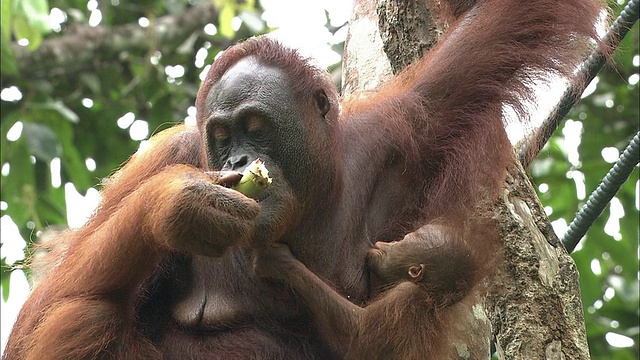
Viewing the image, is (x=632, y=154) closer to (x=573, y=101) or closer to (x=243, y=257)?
(x=573, y=101)

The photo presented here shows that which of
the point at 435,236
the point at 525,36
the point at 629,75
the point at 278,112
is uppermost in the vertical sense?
the point at 278,112

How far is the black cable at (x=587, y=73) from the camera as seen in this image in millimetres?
3619

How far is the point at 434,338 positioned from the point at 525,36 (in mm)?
1117

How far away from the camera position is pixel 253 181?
9.40 feet

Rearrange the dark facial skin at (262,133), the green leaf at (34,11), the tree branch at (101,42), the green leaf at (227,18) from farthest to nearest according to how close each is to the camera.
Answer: the tree branch at (101,42), the green leaf at (227,18), the green leaf at (34,11), the dark facial skin at (262,133)

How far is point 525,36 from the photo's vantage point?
11.5 feet

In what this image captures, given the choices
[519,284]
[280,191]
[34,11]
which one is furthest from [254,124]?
[34,11]

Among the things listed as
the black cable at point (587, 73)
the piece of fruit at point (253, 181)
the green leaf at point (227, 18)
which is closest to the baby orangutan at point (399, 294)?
the piece of fruit at point (253, 181)

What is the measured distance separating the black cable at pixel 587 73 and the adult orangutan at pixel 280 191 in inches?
4.3

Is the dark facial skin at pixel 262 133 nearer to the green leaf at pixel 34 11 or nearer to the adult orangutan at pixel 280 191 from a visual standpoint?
the adult orangutan at pixel 280 191

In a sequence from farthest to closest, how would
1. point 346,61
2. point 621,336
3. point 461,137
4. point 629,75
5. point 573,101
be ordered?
point 629,75, point 621,336, point 346,61, point 573,101, point 461,137

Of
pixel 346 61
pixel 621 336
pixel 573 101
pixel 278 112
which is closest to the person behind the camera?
pixel 278 112

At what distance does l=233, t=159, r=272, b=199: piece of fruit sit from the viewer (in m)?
2.86

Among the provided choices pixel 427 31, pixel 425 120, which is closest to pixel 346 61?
pixel 427 31
